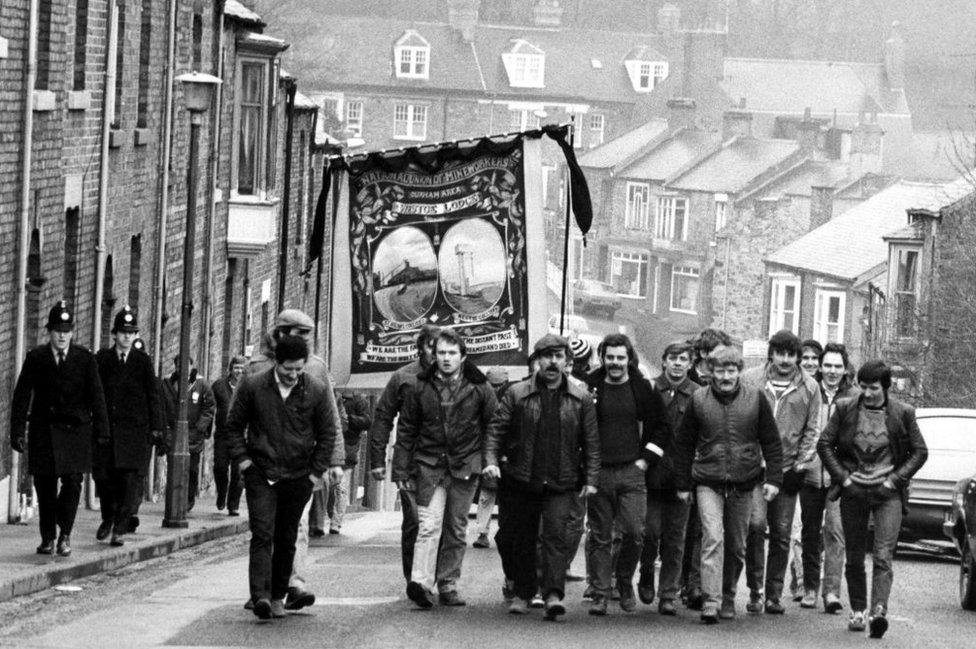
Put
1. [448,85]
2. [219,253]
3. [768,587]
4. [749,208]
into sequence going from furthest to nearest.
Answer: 1. [448,85]
2. [749,208]
3. [219,253]
4. [768,587]

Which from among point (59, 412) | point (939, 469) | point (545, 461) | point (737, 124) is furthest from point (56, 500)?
point (737, 124)

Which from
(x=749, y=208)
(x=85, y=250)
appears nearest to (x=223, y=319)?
(x=85, y=250)

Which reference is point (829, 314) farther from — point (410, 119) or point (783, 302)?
point (410, 119)

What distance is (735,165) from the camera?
87.4m

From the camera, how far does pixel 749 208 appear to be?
267ft

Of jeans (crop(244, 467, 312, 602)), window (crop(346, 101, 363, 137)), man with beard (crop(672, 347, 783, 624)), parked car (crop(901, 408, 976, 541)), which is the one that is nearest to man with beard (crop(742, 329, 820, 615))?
man with beard (crop(672, 347, 783, 624))

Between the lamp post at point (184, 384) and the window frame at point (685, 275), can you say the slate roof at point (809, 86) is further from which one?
the lamp post at point (184, 384)

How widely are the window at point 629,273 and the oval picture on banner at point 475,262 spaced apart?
7562 cm

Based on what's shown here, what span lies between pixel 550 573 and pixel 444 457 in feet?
3.30

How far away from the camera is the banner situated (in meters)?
17.8

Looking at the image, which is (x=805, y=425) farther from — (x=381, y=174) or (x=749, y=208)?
(x=749, y=208)

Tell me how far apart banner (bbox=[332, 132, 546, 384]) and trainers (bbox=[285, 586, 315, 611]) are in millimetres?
5722

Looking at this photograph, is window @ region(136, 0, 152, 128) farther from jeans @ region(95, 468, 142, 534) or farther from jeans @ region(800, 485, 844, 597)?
jeans @ region(800, 485, 844, 597)

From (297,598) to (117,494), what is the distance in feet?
14.0
